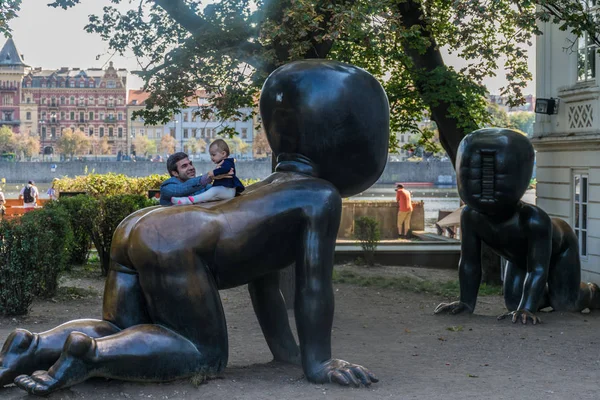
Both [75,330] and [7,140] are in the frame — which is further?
[7,140]

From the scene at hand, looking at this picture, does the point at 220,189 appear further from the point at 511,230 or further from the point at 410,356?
the point at 511,230

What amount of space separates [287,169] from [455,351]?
284 centimetres

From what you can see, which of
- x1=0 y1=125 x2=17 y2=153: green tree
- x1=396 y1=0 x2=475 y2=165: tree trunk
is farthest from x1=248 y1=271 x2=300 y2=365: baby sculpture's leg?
x1=0 y1=125 x2=17 y2=153: green tree

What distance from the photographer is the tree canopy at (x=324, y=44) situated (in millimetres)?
10516

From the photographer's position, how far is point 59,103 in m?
127

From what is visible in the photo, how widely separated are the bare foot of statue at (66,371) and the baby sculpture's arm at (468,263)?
5.64 m

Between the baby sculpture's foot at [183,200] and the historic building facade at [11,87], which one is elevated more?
the historic building facade at [11,87]

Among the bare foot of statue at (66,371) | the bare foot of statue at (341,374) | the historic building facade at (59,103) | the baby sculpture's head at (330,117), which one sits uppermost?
the historic building facade at (59,103)

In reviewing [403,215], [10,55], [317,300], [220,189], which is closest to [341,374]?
[317,300]

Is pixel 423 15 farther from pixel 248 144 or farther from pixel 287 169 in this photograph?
pixel 248 144

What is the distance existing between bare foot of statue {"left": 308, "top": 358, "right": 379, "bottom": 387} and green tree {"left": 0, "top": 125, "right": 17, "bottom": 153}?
11567cm

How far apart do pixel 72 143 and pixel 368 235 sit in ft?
335

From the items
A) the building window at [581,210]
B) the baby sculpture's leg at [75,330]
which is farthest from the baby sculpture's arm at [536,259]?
the building window at [581,210]

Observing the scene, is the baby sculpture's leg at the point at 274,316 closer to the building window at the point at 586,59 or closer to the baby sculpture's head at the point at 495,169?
the baby sculpture's head at the point at 495,169
